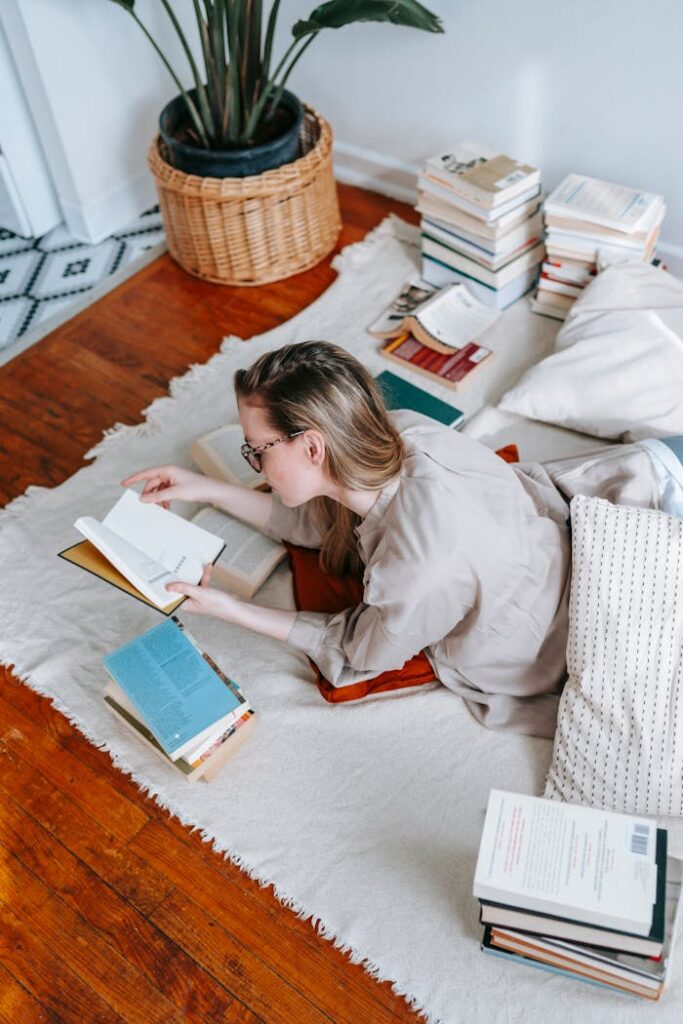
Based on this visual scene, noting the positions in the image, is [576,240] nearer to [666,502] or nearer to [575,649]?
[666,502]

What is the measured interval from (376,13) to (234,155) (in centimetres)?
48

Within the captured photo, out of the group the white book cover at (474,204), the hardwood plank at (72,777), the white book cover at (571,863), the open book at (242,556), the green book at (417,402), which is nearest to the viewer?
the white book cover at (571,863)

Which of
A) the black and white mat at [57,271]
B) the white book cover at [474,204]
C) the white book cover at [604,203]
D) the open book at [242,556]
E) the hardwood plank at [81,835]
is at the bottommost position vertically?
the hardwood plank at [81,835]

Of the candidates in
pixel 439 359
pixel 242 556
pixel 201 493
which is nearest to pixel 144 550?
pixel 201 493

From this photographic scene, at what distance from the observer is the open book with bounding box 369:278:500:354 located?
2.34 metres

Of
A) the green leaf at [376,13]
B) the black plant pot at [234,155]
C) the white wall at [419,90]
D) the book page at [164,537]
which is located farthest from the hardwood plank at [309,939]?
the white wall at [419,90]

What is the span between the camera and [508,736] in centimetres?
167

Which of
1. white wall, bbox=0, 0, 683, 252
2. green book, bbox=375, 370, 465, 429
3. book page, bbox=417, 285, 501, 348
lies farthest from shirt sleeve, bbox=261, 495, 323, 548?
white wall, bbox=0, 0, 683, 252

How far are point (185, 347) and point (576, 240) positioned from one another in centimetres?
104

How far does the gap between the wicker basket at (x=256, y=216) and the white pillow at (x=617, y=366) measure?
0.79 metres

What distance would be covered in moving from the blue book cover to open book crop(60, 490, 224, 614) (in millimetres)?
144

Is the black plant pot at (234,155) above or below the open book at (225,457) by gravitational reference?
above

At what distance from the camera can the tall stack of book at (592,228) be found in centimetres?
220

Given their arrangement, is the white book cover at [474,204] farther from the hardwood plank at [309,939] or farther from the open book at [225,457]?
the hardwood plank at [309,939]
